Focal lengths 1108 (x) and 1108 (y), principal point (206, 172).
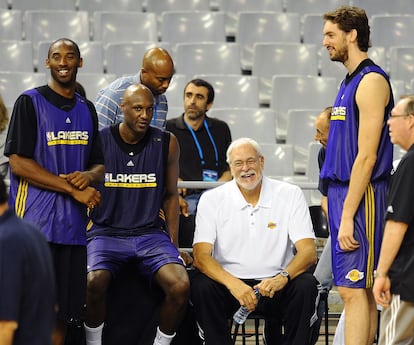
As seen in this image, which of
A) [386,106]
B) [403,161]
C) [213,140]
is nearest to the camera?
[403,161]

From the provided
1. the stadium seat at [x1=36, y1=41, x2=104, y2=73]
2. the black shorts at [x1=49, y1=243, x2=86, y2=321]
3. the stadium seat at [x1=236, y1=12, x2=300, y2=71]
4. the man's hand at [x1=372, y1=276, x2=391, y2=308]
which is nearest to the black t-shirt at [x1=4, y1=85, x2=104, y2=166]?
the black shorts at [x1=49, y1=243, x2=86, y2=321]

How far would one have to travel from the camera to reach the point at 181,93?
9.52 metres

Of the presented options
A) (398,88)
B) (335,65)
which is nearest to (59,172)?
(398,88)

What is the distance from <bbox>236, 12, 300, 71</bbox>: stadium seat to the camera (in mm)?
10602

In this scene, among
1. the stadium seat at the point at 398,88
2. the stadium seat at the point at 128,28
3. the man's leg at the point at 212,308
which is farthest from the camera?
the stadium seat at the point at 128,28

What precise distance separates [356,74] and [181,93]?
404 centimetres

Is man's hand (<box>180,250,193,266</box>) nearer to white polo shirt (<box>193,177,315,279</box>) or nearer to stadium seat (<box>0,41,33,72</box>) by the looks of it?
white polo shirt (<box>193,177,315,279</box>)

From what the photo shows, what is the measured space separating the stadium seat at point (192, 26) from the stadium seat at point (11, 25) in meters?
1.35

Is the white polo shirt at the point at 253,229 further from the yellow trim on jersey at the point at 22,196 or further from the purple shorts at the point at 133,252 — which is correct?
the yellow trim on jersey at the point at 22,196

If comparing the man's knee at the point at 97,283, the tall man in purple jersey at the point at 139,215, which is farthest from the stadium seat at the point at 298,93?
the man's knee at the point at 97,283

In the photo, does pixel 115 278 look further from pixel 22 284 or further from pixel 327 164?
pixel 22 284

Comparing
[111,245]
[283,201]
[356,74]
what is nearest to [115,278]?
[111,245]

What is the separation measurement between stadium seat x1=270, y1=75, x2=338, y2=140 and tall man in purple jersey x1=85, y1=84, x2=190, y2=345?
3.39 m

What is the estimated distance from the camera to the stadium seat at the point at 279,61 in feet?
33.1
